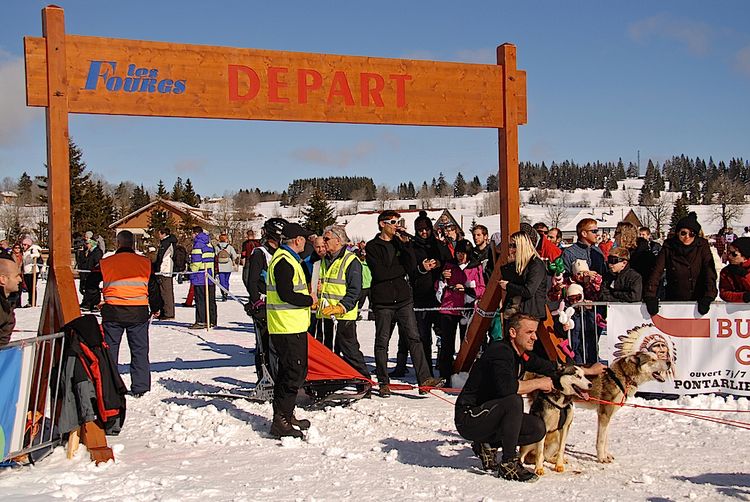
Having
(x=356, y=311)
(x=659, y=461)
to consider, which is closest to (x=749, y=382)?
(x=659, y=461)

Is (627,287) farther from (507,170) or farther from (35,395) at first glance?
(35,395)

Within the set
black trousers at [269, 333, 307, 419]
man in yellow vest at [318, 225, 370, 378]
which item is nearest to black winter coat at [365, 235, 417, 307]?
man in yellow vest at [318, 225, 370, 378]

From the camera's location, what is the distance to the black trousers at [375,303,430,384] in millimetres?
8219

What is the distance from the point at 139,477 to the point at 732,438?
4735 millimetres

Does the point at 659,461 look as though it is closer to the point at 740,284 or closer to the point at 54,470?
the point at 740,284

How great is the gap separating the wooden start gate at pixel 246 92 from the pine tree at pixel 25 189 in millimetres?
115452

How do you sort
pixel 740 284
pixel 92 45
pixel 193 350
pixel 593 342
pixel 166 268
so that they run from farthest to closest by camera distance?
pixel 166 268 < pixel 193 350 < pixel 593 342 < pixel 740 284 < pixel 92 45

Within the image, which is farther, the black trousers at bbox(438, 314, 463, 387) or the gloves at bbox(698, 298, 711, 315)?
the black trousers at bbox(438, 314, 463, 387)

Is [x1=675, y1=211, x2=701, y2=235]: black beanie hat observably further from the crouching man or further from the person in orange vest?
the person in orange vest

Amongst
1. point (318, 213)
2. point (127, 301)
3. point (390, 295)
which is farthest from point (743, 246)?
point (318, 213)

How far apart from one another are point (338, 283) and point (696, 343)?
3819 mm

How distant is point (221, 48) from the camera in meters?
7.30

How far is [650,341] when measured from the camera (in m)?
7.81

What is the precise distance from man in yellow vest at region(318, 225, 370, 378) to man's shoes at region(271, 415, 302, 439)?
1.74 m
